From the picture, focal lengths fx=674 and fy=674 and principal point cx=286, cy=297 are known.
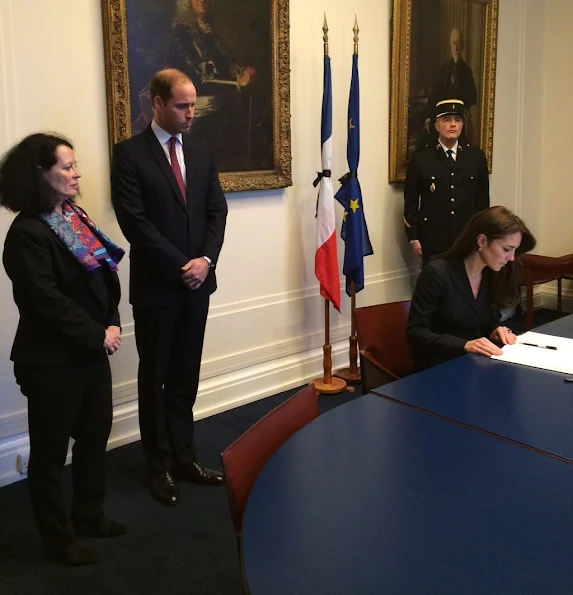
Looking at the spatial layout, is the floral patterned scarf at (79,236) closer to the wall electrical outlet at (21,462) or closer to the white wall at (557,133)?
the wall electrical outlet at (21,462)

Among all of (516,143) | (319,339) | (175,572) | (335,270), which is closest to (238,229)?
(335,270)

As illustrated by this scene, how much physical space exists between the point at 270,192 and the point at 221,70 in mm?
727

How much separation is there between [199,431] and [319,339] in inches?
44.8

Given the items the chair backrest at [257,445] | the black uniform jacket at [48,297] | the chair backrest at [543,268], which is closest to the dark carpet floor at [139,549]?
the black uniform jacket at [48,297]

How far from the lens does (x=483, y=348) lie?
2.21 metres

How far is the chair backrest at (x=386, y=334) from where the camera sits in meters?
2.52

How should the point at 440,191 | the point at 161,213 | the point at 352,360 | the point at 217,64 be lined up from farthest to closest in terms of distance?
the point at 440,191 → the point at 352,360 → the point at 217,64 → the point at 161,213

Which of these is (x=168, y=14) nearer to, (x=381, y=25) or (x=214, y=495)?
(x=381, y=25)

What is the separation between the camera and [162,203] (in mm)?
2682

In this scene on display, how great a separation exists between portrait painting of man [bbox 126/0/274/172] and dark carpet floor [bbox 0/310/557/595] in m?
1.70

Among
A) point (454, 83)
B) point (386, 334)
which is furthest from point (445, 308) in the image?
point (454, 83)

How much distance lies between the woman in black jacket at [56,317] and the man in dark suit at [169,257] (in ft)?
1.21

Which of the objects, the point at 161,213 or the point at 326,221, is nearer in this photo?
the point at 161,213

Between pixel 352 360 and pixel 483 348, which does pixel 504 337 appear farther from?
pixel 352 360
